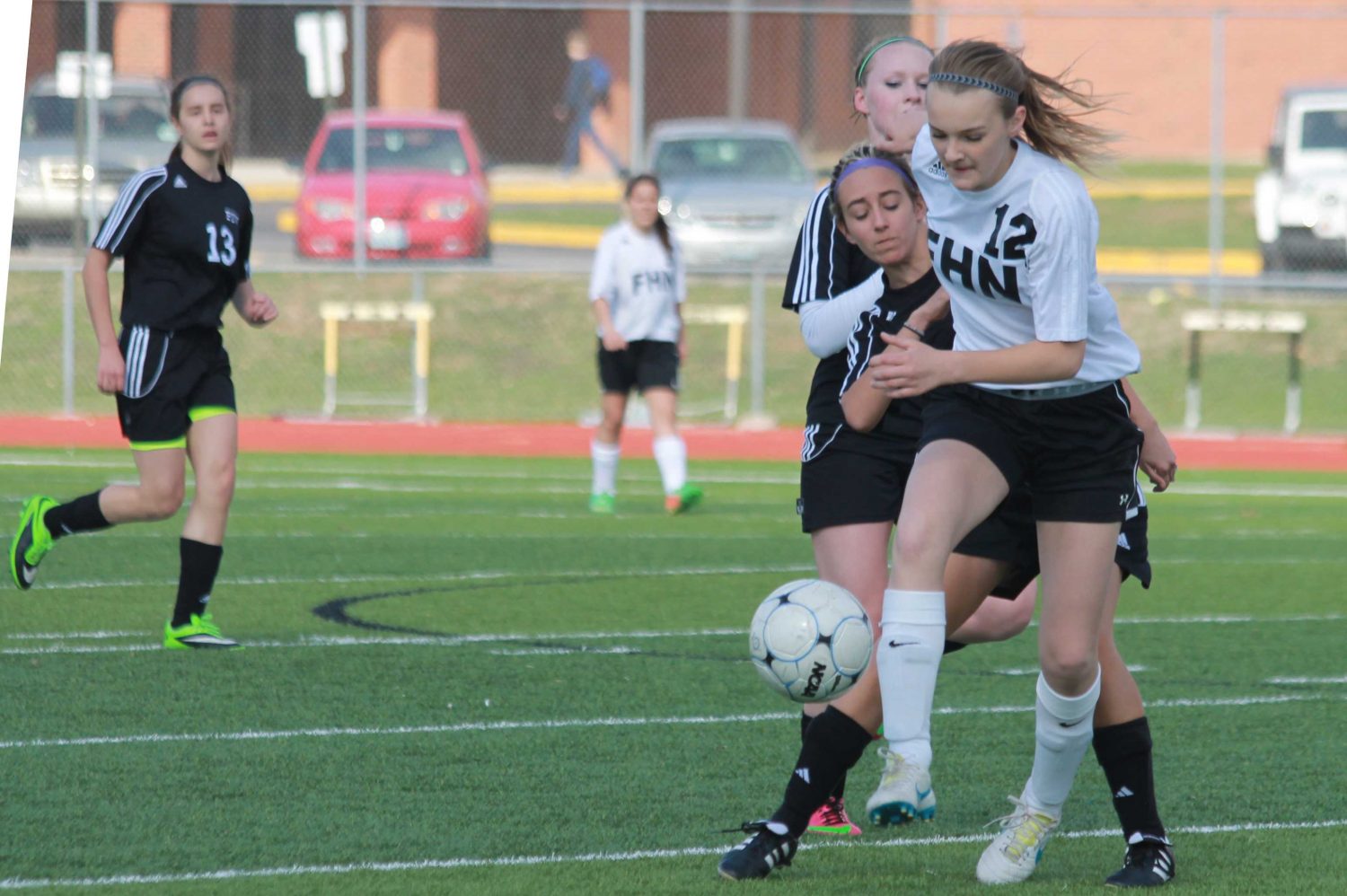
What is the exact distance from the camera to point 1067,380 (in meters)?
4.34

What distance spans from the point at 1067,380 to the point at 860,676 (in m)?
0.82

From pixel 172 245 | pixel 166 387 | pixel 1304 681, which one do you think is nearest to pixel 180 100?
pixel 172 245

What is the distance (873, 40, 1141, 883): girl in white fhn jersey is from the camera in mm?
4223

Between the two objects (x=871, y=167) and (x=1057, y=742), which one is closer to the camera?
(x=1057, y=742)

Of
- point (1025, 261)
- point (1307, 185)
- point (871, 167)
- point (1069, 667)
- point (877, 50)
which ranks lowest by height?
point (1069, 667)

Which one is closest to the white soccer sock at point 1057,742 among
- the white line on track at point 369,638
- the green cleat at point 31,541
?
→ the white line on track at point 369,638

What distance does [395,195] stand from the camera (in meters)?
18.9

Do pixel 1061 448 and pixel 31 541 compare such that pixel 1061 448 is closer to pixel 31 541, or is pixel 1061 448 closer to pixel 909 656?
pixel 909 656

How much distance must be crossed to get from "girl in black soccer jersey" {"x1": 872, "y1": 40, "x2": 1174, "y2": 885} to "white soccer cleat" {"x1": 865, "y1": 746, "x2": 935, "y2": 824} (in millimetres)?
81

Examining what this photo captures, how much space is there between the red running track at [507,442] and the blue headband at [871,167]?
11684 mm

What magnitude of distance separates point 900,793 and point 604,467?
8000mm

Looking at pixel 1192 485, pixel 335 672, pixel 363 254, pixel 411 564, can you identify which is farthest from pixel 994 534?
pixel 363 254

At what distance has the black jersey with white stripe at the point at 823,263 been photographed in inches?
201

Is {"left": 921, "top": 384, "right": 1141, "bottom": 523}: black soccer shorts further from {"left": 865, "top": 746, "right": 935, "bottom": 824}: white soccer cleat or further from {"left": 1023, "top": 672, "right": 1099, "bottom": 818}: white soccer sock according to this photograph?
{"left": 865, "top": 746, "right": 935, "bottom": 824}: white soccer cleat
